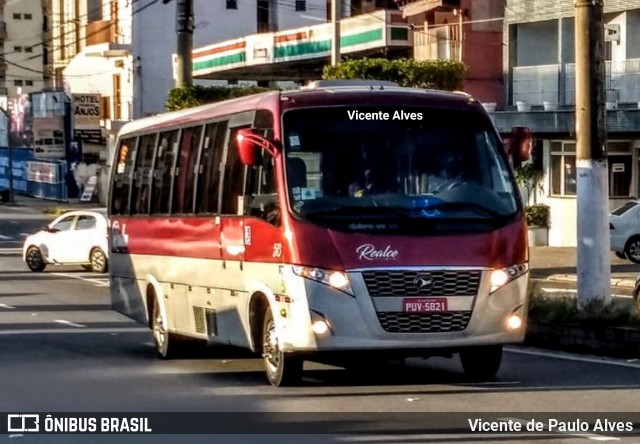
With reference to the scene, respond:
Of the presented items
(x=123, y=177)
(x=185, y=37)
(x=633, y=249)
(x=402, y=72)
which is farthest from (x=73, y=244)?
(x=123, y=177)

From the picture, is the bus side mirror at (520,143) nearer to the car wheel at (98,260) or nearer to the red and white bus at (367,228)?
the red and white bus at (367,228)

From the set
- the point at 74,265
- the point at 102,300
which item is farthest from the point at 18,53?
the point at 102,300

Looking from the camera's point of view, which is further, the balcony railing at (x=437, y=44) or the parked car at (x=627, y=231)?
the balcony railing at (x=437, y=44)

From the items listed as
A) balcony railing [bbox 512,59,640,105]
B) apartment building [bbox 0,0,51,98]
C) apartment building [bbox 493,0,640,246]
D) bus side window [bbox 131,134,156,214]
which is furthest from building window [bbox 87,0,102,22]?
bus side window [bbox 131,134,156,214]

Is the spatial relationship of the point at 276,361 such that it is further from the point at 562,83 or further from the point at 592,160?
the point at 562,83

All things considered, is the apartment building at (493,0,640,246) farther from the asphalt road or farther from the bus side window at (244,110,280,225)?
the bus side window at (244,110,280,225)

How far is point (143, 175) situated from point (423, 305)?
6.39 m

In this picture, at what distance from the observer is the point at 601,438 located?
35.6 ft

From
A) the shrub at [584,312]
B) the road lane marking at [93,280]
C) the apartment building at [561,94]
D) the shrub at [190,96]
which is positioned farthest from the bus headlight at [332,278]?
the apartment building at [561,94]

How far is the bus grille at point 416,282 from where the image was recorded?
1333cm

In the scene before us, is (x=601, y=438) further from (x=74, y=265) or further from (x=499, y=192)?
(x=74, y=265)

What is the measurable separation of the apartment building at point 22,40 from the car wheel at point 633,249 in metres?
72.9

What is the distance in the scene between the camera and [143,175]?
18781 mm

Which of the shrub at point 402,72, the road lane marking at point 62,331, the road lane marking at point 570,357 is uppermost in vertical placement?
the shrub at point 402,72
